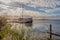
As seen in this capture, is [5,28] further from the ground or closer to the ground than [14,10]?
closer to the ground

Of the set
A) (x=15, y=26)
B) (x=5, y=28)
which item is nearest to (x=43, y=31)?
(x=15, y=26)

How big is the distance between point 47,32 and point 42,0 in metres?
0.44

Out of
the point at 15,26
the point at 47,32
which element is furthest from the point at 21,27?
the point at 47,32

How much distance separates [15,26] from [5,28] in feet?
0.43

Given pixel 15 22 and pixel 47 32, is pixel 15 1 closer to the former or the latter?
pixel 15 22

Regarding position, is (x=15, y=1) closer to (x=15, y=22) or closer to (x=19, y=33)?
(x=15, y=22)

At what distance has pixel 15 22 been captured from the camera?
181 cm

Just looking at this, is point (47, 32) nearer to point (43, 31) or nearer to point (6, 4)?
point (43, 31)

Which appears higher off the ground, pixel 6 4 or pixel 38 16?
pixel 6 4

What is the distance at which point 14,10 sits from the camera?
1836 millimetres

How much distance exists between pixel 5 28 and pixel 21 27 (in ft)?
0.69

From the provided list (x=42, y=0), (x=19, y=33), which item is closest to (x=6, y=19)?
(x=19, y=33)

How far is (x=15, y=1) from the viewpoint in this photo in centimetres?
184

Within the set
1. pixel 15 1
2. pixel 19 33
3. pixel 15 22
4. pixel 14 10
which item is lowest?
pixel 19 33
